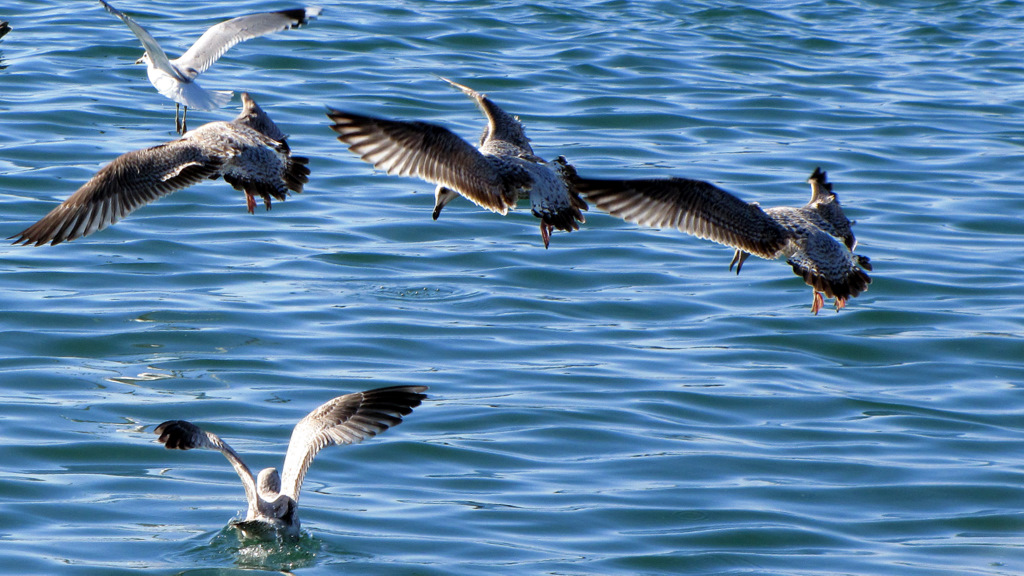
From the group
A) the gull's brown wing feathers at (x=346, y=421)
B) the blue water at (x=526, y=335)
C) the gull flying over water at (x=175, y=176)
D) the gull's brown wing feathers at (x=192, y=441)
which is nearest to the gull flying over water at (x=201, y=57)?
the gull flying over water at (x=175, y=176)

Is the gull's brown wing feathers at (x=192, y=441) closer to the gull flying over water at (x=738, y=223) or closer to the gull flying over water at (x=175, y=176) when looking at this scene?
the gull flying over water at (x=175, y=176)

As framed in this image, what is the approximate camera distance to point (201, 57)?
1186 cm

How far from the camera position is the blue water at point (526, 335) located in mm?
8625

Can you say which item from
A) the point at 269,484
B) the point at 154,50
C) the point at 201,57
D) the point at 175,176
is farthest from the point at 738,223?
the point at 201,57

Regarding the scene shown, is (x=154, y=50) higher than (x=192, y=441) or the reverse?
higher

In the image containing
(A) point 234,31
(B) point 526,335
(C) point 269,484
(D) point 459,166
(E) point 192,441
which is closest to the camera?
(E) point 192,441

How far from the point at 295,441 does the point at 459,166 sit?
5.91 feet

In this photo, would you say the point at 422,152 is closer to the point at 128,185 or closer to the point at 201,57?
the point at 128,185

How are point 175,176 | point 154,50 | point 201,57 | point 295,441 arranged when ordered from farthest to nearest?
point 201,57
point 154,50
point 175,176
point 295,441

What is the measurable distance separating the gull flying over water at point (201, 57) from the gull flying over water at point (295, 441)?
125 inches

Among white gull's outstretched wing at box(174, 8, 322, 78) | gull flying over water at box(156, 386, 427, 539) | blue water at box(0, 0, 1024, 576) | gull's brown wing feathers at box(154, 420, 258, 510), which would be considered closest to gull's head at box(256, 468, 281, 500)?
gull flying over water at box(156, 386, 427, 539)

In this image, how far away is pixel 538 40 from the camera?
2031 centimetres

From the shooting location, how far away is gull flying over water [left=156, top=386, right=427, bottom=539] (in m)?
7.62

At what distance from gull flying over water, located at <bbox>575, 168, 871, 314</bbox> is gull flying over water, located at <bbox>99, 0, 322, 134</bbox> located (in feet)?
11.1
